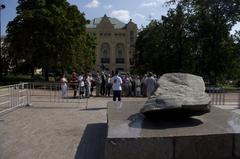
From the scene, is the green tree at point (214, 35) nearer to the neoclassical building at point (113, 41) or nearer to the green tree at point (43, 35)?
the green tree at point (43, 35)

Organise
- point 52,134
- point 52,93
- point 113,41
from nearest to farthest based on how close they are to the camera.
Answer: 1. point 52,134
2. point 52,93
3. point 113,41

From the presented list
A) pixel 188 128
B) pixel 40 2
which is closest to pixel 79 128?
pixel 188 128

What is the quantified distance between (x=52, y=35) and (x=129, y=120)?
117 feet

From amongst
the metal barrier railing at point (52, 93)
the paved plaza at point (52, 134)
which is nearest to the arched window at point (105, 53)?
the metal barrier railing at point (52, 93)

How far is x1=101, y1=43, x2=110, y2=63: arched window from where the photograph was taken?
457ft

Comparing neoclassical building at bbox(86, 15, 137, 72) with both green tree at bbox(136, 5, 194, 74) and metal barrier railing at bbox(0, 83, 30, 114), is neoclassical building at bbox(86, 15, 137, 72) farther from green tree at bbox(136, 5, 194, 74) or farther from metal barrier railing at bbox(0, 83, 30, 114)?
metal barrier railing at bbox(0, 83, 30, 114)

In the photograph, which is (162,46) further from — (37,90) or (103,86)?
(37,90)

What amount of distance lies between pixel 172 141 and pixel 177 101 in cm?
145

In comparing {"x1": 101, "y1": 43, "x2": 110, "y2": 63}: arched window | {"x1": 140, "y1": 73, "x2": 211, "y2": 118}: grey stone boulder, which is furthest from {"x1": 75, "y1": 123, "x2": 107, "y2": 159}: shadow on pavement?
{"x1": 101, "y1": 43, "x2": 110, "y2": 63}: arched window

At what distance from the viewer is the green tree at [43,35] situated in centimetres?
4478

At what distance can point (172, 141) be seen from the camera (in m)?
8.49

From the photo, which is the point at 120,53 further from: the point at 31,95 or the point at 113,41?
the point at 31,95

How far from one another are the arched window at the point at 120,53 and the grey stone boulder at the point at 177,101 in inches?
5061

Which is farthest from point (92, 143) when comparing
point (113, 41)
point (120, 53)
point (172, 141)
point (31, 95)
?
point (120, 53)
